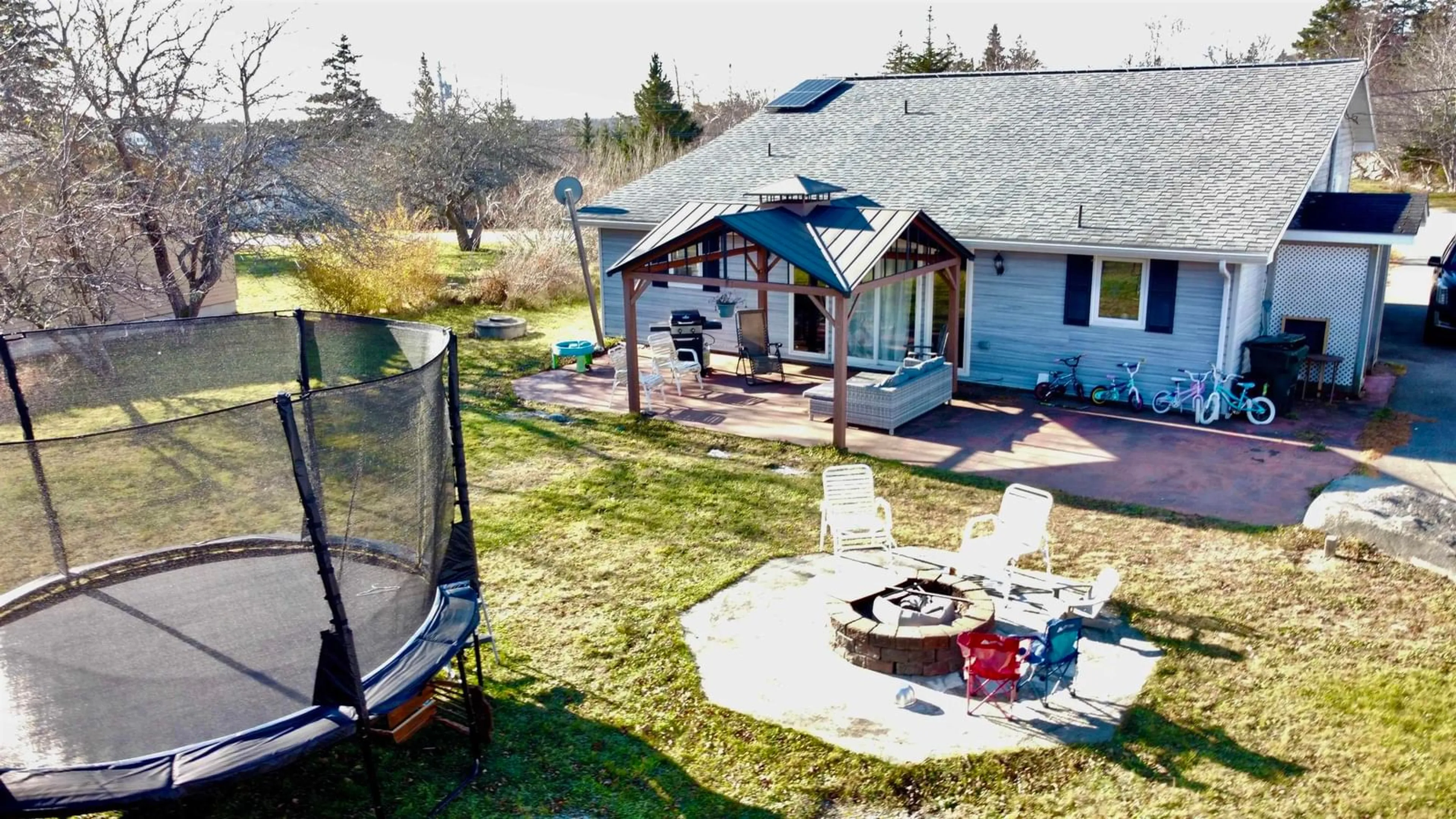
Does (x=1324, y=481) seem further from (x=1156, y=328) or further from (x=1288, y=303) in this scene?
(x=1288, y=303)

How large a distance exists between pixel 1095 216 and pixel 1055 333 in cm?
164

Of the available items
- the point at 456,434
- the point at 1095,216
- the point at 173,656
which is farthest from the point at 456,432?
the point at 1095,216

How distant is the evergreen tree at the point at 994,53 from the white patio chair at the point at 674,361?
Result: 4339 centimetres

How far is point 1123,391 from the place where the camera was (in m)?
13.9

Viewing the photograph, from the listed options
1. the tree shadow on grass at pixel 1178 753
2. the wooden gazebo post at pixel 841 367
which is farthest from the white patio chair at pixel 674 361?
the tree shadow on grass at pixel 1178 753

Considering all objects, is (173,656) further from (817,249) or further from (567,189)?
(567,189)

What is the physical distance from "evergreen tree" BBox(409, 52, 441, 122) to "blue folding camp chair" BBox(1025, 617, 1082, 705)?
3392 cm

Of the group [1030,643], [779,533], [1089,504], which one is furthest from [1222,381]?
[1030,643]

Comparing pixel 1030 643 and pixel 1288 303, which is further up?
pixel 1288 303

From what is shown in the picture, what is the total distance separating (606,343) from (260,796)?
12902 millimetres

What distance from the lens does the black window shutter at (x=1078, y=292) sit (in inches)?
549

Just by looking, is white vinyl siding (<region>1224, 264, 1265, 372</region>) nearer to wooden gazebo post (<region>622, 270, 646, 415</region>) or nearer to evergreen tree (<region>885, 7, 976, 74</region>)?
wooden gazebo post (<region>622, 270, 646, 415</region>)

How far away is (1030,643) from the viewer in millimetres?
6844

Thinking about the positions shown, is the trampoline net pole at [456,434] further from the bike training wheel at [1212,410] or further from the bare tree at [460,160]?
→ the bare tree at [460,160]
